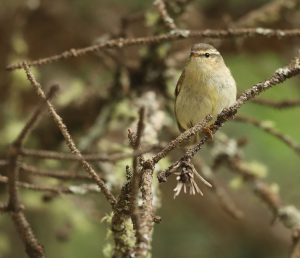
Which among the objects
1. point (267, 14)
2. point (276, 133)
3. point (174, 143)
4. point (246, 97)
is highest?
point (267, 14)

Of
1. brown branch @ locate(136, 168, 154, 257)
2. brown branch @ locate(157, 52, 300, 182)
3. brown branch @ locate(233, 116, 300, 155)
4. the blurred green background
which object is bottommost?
brown branch @ locate(136, 168, 154, 257)

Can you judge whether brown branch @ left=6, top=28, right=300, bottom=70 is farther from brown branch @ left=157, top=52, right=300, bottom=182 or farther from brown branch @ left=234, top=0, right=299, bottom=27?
brown branch @ left=234, top=0, right=299, bottom=27

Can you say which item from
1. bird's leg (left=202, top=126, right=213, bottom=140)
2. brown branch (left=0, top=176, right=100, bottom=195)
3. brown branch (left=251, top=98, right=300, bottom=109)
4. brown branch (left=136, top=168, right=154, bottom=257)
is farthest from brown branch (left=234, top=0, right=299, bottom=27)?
brown branch (left=136, top=168, right=154, bottom=257)

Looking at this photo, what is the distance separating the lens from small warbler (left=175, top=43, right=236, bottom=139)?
3.32 m

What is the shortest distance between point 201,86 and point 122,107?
1.64 ft

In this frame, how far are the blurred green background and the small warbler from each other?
0.73 feet

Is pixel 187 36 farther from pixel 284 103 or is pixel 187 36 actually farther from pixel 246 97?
pixel 246 97

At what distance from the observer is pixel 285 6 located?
3.81m

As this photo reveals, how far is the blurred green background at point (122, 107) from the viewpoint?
3713 millimetres

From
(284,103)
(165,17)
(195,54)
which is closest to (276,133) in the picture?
(284,103)

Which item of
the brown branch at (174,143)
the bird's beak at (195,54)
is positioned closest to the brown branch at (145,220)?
the brown branch at (174,143)

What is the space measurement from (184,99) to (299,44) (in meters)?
1.94

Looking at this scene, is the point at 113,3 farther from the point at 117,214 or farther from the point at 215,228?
the point at 117,214

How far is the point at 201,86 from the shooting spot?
11.3 ft
